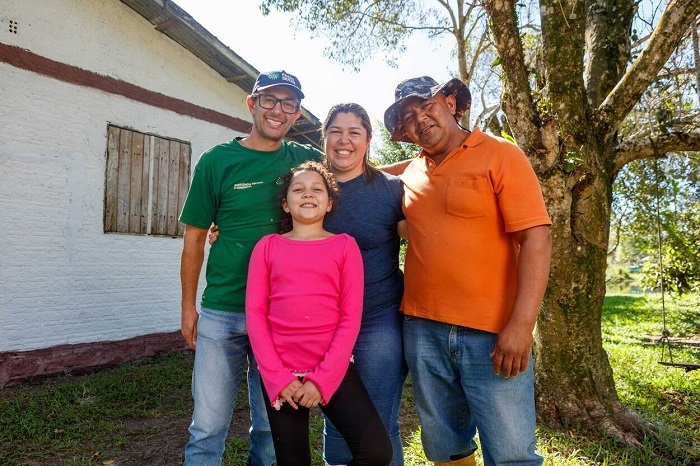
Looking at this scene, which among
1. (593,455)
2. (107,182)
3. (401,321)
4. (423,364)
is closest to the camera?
(423,364)

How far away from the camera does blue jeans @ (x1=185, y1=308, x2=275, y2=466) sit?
8.24ft

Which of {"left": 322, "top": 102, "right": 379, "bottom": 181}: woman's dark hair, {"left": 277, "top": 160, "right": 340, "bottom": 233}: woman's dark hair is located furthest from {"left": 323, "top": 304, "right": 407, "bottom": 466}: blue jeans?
{"left": 322, "top": 102, "right": 379, "bottom": 181}: woman's dark hair

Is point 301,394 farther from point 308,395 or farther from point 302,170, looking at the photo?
point 302,170

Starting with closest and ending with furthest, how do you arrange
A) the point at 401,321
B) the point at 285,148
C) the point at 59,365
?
the point at 401,321 → the point at 285,148 → the point at 59,365

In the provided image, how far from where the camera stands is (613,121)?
420cm

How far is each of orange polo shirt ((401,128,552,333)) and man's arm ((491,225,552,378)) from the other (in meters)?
0.08

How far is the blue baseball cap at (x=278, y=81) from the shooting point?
277 cm

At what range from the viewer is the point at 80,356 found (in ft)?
19.9

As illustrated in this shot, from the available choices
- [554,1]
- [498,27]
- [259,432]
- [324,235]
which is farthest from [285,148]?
[554,1]

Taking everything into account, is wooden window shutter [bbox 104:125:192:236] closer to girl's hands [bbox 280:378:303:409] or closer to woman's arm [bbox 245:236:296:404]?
woman's arm [bbox 245:236:296:404]

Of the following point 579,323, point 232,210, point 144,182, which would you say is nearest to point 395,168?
point 232,210

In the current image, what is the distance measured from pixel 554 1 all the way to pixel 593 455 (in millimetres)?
3434

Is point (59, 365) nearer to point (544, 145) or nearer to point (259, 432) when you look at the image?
point (259, 432)

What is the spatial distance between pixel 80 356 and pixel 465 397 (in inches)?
208
